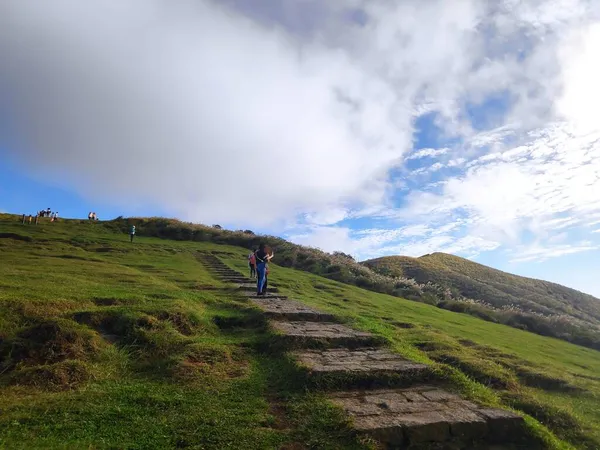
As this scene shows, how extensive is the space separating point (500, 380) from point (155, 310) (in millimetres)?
8780

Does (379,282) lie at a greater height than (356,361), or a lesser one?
greater

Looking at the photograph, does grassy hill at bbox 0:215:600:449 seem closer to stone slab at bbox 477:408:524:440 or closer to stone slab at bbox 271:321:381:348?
stone slab at bbox 477:408:524:440

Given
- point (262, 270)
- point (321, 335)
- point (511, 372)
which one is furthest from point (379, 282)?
point (321, 335)

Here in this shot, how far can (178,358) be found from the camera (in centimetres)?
833

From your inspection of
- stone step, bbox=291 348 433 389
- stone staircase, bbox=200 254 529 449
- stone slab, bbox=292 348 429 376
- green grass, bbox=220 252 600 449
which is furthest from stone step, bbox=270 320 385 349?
green grass, bbox=220 252 600 449

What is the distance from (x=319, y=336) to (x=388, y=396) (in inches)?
123

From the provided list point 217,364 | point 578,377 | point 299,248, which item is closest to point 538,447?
point 217,364

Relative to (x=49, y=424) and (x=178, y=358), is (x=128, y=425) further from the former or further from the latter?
(x=178, y=358)

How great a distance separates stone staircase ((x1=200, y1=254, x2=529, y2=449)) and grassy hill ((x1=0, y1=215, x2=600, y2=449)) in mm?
394

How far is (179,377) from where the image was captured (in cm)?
762

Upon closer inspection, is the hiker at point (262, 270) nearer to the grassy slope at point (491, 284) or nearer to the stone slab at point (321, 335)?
the stone slab at point (321, 335)

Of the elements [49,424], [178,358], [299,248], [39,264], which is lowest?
[49,424]

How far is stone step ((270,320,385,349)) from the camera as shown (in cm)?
991

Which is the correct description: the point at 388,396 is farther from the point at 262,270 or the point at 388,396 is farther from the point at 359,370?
the point at 262,270
